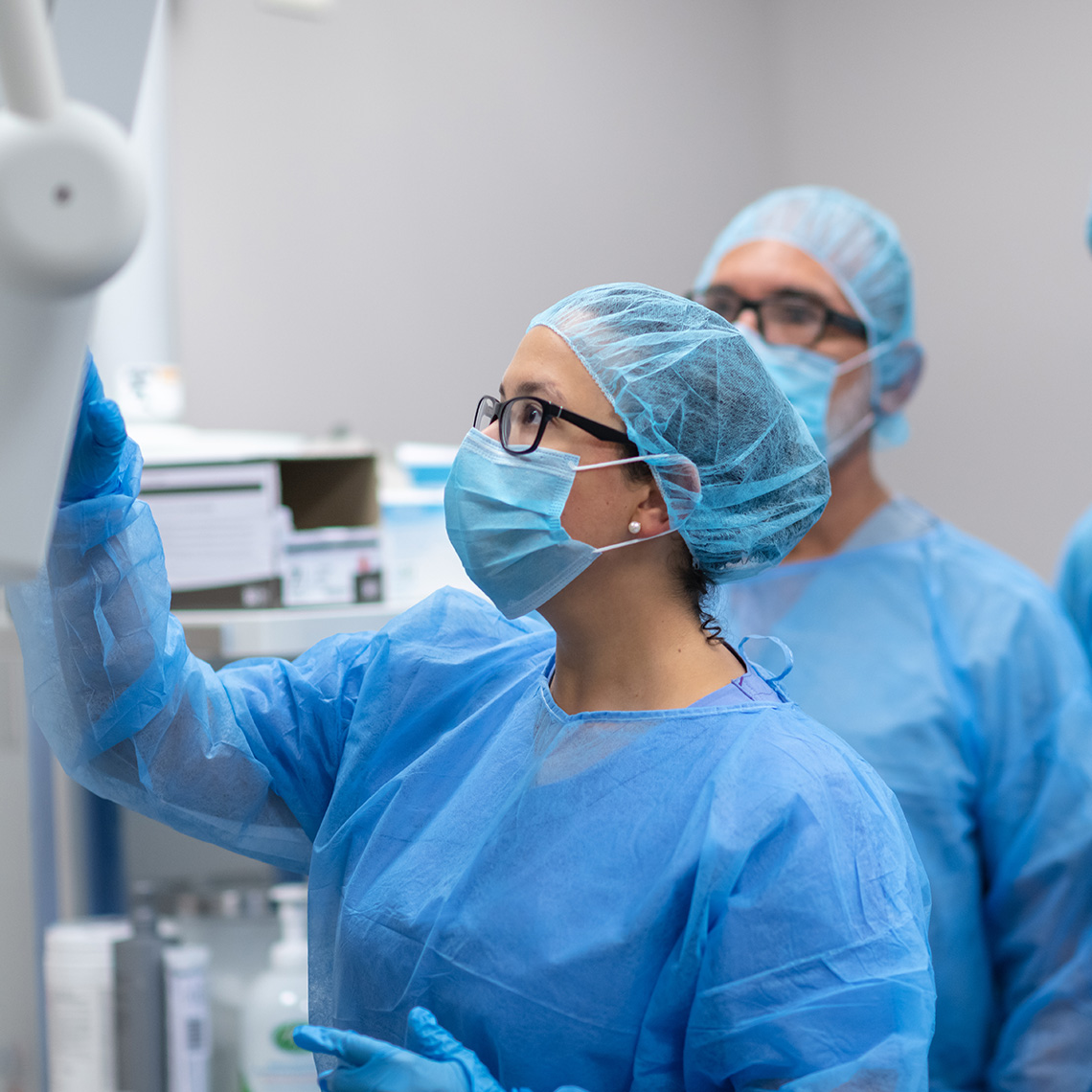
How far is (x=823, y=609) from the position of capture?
1.60m

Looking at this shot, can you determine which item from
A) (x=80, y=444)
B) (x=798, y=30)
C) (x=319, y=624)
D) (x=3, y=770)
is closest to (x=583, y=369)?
(x=80, y=444)

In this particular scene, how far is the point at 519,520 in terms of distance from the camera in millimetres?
953

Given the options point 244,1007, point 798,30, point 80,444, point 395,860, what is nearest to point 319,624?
point 244,1007

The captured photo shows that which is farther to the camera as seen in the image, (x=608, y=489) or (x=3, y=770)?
(x=3, y=770)

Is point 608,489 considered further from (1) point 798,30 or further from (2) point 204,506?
(1) point 798,30

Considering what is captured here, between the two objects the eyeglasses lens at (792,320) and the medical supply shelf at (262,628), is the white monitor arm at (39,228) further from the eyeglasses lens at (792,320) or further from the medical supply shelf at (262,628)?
the eyeglasses lens at (792,320)

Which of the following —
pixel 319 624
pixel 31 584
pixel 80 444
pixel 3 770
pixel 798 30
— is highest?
pixel 798 30

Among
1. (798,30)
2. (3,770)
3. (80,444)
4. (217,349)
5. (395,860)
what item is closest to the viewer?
(80,444)

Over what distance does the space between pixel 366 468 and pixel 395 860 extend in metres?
0.81

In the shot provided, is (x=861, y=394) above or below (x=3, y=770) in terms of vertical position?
above

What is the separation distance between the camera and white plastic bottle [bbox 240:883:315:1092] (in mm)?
1604

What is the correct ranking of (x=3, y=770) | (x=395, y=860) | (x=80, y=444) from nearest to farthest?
1. (x=80, y=444)
2. (x=395, y=860)
3. (x=3, y=770)

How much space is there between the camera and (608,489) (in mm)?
975

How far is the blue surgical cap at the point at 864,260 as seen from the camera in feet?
5.53
